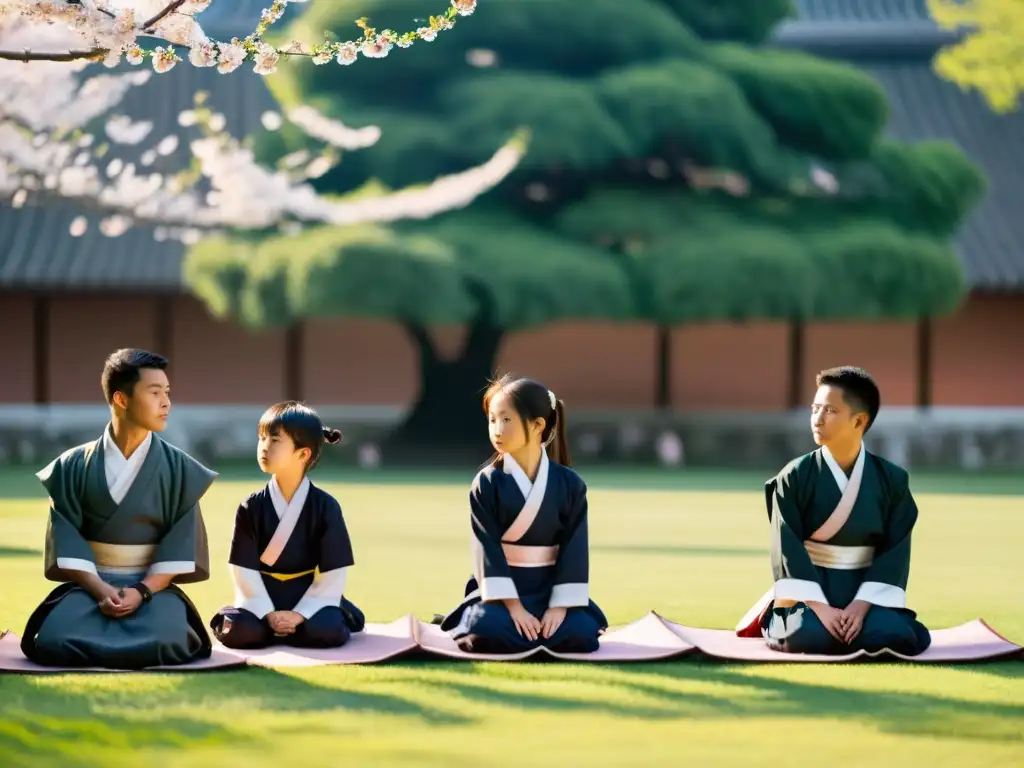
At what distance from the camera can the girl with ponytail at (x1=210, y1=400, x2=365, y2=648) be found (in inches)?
239

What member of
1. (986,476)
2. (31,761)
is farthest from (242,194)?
(31,761)

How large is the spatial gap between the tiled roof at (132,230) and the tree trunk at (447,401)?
305 cm

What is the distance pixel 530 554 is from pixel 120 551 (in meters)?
1.44

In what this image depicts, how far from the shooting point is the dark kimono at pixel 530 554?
19.8 ft

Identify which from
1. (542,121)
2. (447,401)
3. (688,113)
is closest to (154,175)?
(542,121)

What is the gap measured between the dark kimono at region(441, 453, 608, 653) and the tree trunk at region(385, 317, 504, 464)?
13.0 meters

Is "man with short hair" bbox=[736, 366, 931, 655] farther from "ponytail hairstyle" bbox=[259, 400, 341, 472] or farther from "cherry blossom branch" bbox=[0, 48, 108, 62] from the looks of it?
"cherry blossom branch" bbox=[0, 48, 108, 62]

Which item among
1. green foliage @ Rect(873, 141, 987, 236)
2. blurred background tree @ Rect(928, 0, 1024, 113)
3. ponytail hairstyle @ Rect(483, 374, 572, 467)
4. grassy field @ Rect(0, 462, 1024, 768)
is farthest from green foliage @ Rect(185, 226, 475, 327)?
ponytail hairstyle @ Rect(483, 374, 572, 467)

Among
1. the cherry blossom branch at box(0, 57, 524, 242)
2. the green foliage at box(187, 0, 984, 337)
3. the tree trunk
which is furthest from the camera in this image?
the tree trunk

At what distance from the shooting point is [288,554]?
6133mm

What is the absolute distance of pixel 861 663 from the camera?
5.99m

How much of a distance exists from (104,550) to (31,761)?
4.81 ft

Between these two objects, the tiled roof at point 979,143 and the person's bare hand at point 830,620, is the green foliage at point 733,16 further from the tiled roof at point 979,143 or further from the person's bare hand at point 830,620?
the person's bare hand at point 830,620

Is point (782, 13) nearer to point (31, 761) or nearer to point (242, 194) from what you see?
point (242, 194)
